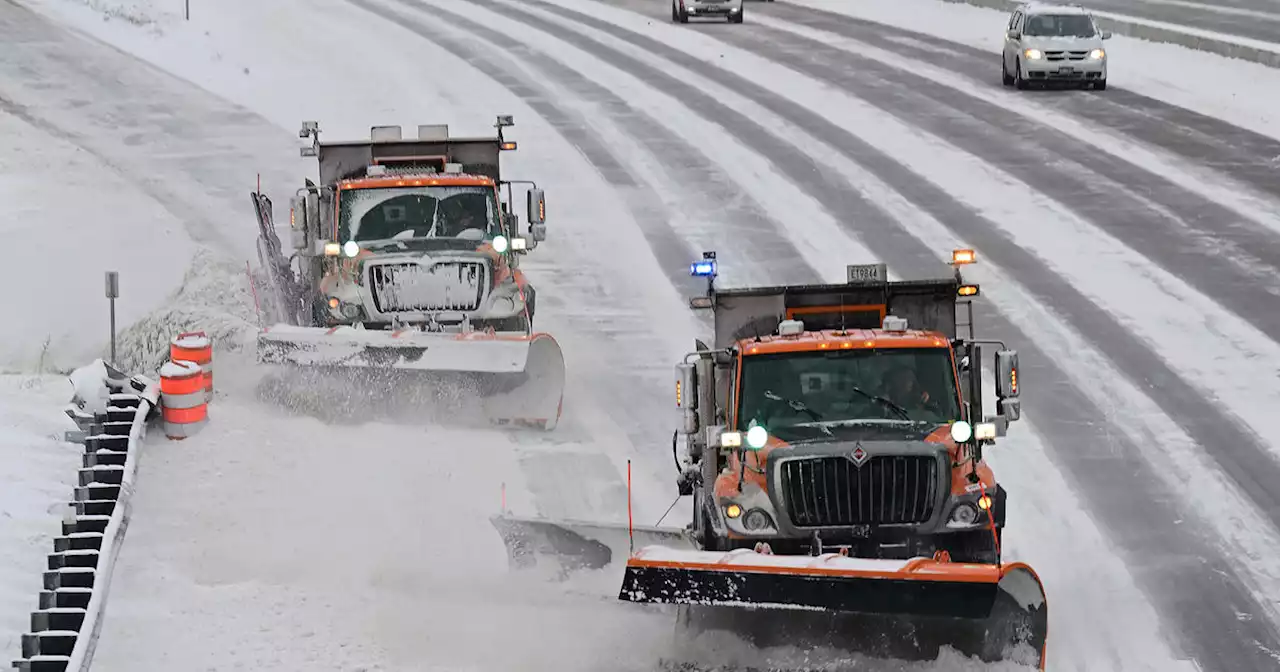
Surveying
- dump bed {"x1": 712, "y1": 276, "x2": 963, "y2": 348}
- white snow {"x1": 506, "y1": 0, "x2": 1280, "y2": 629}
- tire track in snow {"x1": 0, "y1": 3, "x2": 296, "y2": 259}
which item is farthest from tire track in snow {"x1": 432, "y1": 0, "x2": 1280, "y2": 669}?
tire track in snow {"x1": 0, "y1": 3, "x2": 296, "y2": 259}

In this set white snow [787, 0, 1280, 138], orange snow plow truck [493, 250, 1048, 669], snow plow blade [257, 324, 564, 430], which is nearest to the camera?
orange snow plow truck [493, 250, 1048, 669]

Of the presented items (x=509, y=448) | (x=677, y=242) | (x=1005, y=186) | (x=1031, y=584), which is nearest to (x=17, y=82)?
(x=677, y=242)

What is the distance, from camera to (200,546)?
13352mm

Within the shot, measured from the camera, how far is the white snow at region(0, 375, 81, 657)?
12.5 m

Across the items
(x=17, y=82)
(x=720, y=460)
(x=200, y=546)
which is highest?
(x=17, y=82)

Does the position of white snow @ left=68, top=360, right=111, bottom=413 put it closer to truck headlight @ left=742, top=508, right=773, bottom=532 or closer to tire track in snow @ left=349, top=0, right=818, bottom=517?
tire track in snow @ left=349, top=0, right=818, bottom=517

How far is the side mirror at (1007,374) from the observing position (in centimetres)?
1157

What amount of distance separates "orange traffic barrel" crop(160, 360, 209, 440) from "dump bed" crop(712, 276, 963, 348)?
5.54 metres

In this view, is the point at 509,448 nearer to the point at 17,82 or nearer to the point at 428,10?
the point at 17,82

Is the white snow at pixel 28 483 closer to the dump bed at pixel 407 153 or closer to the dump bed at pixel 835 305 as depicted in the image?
the dump bed at pixel 407 153

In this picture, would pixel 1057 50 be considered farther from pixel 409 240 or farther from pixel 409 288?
pixel 409 288

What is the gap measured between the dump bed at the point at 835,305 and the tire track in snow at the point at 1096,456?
2.62 meters

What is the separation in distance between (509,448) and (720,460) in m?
4.73

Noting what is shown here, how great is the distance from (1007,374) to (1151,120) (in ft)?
71.0
